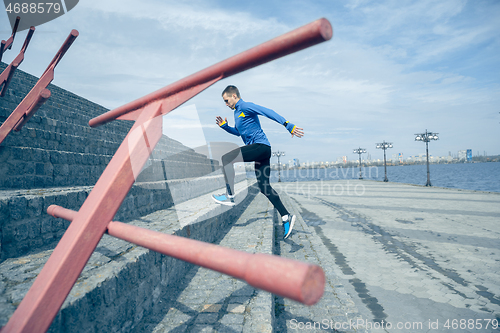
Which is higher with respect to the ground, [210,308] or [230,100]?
[230,100]

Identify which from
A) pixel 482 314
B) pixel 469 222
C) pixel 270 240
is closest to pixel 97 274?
pixel 270 240

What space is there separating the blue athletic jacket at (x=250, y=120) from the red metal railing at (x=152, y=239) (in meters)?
2.45

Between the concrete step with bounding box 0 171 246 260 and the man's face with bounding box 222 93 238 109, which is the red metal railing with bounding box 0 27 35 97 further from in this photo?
the man's face with bounding box 222 93 238 109

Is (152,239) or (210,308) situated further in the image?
(210,308)

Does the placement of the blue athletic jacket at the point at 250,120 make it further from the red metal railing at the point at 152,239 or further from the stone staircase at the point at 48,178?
the red metal railing at the point at 152,239

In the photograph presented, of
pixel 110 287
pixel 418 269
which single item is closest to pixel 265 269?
pixel 110 287

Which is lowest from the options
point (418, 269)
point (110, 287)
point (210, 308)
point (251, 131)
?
point (418, 269)

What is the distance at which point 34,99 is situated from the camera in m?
3.15

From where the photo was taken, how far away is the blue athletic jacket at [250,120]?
3.34m

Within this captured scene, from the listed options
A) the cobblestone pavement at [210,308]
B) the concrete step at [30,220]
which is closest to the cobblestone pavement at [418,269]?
the cobblestone pavement at [210,308]

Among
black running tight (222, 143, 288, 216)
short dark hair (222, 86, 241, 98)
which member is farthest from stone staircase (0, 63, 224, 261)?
short dark hair (222, 86, 241, 98)

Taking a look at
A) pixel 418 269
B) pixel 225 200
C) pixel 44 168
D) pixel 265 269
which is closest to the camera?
pixel 265 269

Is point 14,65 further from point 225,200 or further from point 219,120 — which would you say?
point 225,200

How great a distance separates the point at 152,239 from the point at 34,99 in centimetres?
356
